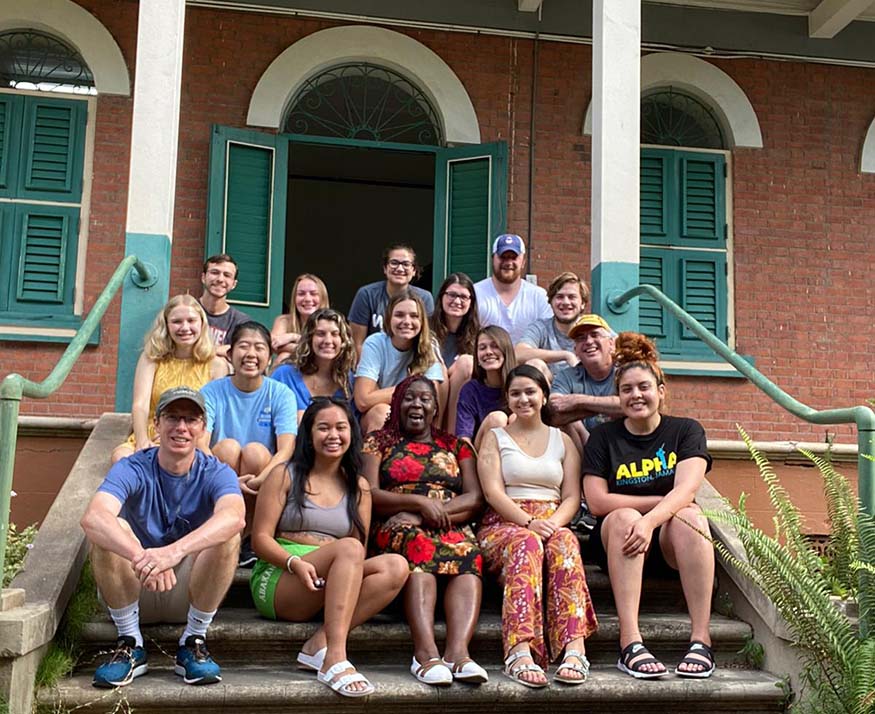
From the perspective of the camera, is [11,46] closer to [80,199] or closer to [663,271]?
[80,199]

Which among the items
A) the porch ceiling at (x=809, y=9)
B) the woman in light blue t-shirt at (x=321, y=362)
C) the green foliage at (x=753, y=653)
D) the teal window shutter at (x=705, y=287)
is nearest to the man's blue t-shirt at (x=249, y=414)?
the woman in light blue t-shirt at (x=321, y=362)

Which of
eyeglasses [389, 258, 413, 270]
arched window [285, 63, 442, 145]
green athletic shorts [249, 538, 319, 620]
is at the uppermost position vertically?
arched window [285, 63, 442, 145]

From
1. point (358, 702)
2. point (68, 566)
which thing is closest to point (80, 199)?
point (68, 566)

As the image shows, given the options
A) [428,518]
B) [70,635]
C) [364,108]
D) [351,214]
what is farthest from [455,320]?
[351,214]

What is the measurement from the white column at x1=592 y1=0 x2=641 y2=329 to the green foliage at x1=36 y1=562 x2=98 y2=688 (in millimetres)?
3259

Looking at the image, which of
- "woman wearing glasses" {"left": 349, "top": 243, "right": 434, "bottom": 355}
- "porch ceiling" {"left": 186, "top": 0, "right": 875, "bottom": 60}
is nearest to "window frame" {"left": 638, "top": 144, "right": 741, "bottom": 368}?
"porch ceiling" {"left": 186, "top": 0, "right": 875, "bottom": 60}

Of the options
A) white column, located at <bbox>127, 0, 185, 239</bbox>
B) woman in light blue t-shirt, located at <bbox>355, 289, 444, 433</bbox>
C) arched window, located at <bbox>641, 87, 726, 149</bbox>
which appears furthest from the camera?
arched window, located at <bbox>641, 87, 726, 149</bbox>

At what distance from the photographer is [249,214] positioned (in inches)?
317

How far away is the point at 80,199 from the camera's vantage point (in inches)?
314

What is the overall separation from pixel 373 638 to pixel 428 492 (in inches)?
27.6

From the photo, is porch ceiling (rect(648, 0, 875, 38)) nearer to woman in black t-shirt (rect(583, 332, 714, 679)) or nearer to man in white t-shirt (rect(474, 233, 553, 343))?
man in white t-shirt (rect(474, 233, 553, 343))

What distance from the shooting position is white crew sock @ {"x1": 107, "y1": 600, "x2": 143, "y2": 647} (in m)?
3.94

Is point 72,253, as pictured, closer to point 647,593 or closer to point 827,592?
point 647,593

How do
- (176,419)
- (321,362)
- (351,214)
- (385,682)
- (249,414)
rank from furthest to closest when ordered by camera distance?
(351,214) < (321,362) < (249,414) < (176,419) < (385,682)
